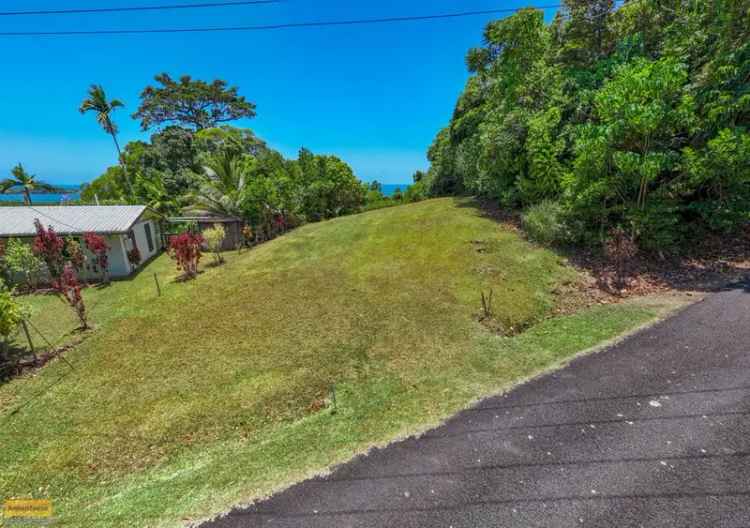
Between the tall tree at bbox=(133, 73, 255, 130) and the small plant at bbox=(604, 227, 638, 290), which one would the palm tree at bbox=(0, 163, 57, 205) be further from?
the small plant at bbox=(604, 227, 638, 290)

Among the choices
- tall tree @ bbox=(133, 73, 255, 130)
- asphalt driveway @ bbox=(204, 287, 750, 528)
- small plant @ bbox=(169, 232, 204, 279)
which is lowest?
asphalt driveway @ bbox=(204, 287, 750, 528)

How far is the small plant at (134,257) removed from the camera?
15.0m

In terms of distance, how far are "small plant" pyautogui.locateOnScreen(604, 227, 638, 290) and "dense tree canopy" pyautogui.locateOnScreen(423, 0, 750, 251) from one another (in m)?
0.44

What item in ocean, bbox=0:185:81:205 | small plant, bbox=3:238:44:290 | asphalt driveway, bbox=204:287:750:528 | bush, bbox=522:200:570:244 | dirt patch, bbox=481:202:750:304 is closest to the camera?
asphalt driveway, bbox=204:287:750:528

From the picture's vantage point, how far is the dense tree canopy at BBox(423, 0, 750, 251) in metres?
8.90

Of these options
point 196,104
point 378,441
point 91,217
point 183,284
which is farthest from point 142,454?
point 196,104

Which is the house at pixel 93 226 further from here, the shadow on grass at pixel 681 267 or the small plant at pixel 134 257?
the shadow on grass at pixel 681 267

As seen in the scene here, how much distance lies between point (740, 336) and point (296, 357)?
8654mm

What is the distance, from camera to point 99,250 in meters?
13.2

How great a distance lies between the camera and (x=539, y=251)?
1166cm

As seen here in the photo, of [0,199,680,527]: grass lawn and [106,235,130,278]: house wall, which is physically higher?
[106,235,130,278]: house wall

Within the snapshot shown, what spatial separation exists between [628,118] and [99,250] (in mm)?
19450

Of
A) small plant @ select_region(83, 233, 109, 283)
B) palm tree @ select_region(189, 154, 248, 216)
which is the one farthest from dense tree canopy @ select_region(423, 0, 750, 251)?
small plant @ select_region(83, 233, 109, 283)

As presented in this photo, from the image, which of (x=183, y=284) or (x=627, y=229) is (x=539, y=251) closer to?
(x=627, y=229)
